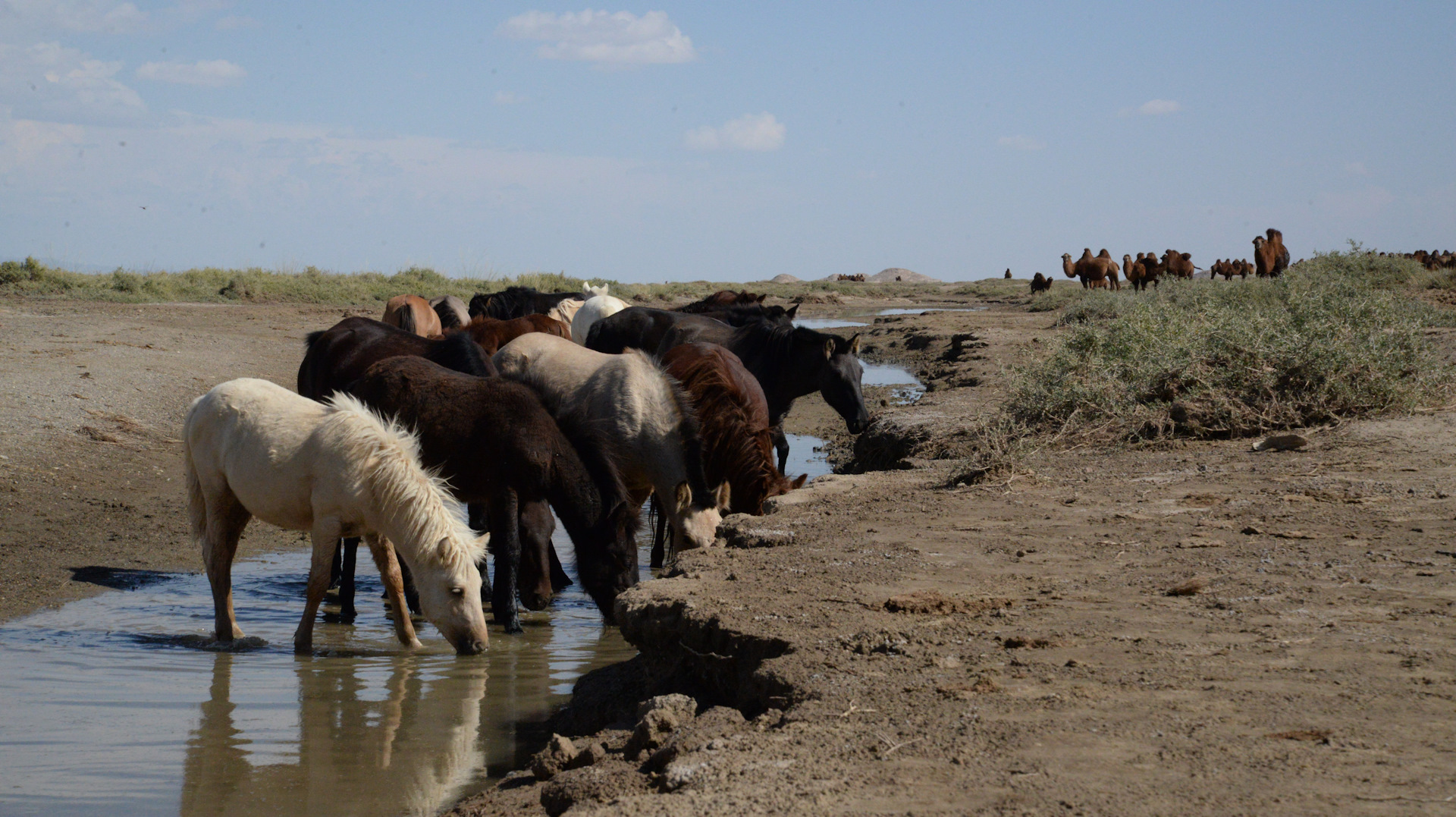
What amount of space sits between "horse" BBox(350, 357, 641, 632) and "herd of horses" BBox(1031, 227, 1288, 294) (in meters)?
25.8

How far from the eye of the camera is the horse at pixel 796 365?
1031 cm

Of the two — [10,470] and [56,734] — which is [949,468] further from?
[10,470]

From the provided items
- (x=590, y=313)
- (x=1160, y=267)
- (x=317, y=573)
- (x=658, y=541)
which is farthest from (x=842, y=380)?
(x=1160, y=267)

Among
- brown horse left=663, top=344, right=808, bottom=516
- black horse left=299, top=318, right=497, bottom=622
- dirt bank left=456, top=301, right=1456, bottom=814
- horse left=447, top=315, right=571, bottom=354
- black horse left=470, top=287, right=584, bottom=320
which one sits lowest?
dirt bank left=456, top=301, right=1456, bottom=814

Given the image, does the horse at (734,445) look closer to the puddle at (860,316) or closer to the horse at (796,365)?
the horse at (796,365)

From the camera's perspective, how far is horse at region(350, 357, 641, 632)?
21.4ft

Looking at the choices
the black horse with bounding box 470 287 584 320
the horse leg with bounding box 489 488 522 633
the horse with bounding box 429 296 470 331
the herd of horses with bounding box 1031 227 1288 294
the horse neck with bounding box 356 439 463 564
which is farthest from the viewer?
the herd of horses with bounding box 1031 227 1288 294

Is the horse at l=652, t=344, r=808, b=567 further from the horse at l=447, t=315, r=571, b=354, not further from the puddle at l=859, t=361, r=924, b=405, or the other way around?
the puddle at l=859, t=361, r=924, b=405

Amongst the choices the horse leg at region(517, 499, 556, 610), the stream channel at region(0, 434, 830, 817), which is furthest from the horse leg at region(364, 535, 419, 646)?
the horse leg at region(517, 499, 556, 610)

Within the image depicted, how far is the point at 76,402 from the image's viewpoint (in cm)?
1189

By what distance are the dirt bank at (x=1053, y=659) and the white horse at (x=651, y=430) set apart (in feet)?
1.92

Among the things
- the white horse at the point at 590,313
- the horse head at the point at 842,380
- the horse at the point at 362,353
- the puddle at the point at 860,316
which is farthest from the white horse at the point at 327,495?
the puddle at the point at 860,316

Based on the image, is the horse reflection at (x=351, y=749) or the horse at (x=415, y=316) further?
the horse at (x=415, y=316)

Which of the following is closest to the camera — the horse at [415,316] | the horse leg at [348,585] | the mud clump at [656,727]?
the mud clump at [656,727]
